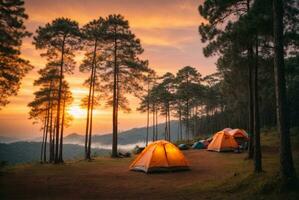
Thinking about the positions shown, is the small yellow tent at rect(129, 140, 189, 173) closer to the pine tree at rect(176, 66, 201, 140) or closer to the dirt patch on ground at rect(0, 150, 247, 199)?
the dirt patch on ground at rect(0, 150, 247, 199)

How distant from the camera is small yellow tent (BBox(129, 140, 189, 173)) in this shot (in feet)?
57.4

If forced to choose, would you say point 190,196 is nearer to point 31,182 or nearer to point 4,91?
point 31,182

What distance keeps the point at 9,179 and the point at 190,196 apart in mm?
11088

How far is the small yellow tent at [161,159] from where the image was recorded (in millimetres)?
17484

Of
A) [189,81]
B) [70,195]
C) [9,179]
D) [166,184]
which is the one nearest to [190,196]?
[166,184]

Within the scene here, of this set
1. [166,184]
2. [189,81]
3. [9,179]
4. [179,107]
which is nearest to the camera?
[166,184]

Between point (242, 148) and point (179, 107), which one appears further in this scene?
point (179, 107)

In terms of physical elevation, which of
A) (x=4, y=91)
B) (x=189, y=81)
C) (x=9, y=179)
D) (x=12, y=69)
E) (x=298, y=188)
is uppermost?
(x=189, y=81)

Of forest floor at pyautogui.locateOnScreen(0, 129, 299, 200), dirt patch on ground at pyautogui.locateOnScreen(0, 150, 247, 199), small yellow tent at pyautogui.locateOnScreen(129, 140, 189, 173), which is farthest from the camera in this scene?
small yellow tent at pyautogui.locateOnScreen(129, 140, 189, 173)

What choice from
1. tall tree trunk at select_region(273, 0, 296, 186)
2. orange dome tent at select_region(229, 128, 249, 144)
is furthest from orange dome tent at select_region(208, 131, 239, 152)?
tall tree trunk at select_region(273, 0, 296, 186)

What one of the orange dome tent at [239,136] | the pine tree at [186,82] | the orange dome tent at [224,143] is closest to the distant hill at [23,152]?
the pine tree at [186,82]

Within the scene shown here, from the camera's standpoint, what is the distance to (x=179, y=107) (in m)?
57.7

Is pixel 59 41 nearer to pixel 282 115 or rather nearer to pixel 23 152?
pixel 282 115

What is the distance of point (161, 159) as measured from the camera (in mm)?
17750
